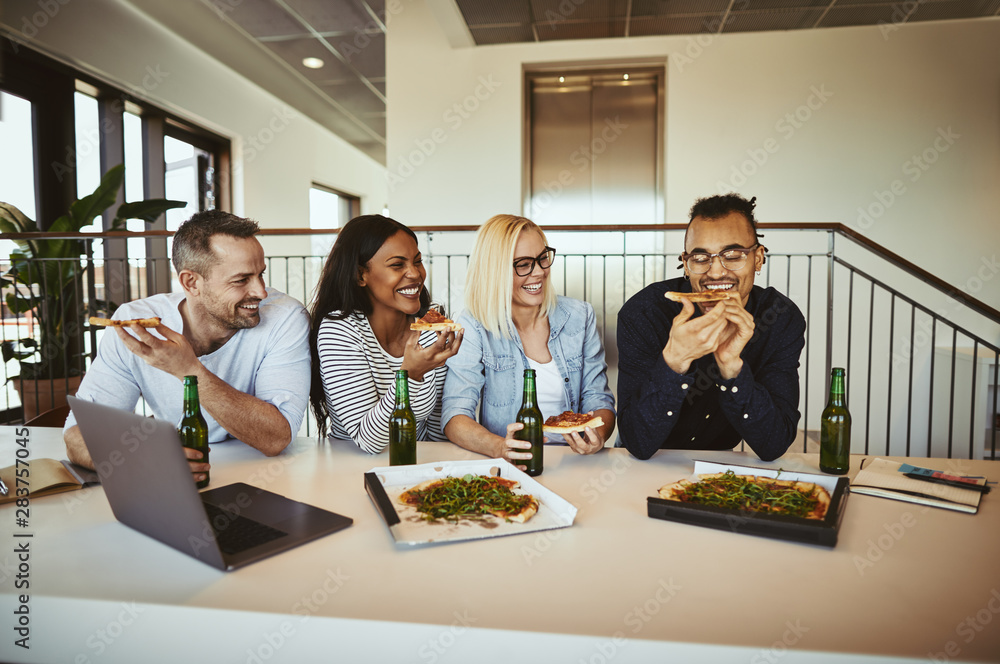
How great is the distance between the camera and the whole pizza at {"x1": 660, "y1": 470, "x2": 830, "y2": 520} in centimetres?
104

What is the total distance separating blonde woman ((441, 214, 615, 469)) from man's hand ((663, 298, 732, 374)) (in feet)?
1.62

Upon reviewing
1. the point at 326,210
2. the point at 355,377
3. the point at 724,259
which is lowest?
the point at 355,377

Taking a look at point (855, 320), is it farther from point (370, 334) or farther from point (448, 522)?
point (448, 522)

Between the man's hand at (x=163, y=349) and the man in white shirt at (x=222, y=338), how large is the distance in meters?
0.13

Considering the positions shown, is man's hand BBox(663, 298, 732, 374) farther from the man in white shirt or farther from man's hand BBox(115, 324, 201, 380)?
man's hand BBox(115, 324, 201, 380)

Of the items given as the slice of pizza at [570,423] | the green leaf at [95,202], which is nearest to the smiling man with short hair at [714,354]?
the slice of pizza at [570,423]
